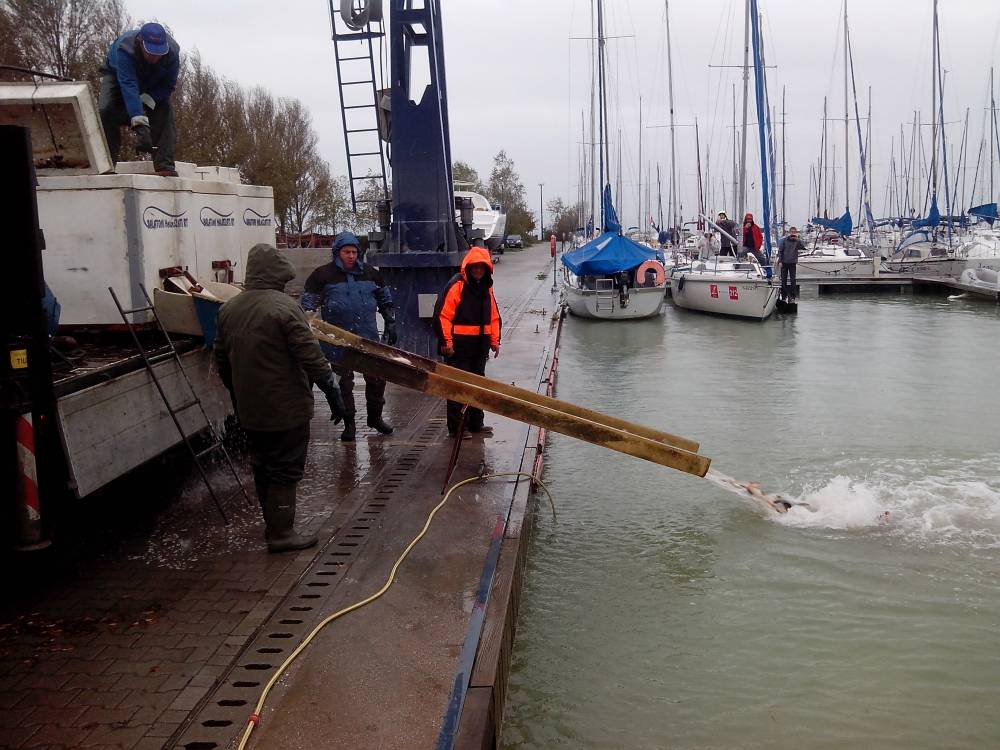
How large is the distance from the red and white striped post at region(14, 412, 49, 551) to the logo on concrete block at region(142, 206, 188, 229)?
8.00ft

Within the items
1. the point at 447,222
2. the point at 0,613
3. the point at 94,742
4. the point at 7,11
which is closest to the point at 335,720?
the point at 94,742

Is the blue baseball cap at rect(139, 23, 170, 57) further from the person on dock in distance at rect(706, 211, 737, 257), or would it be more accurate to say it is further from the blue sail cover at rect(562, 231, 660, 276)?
the person on dock in distance at rect(706, 211, 737, 257)

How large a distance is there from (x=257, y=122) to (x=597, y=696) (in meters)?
36.5

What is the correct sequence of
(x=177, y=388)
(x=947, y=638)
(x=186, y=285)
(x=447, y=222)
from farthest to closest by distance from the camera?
1. (x=447, y=222)
2. (x=186, y=285)
3. (x=177, y=388)
4. (x=947, y=638)

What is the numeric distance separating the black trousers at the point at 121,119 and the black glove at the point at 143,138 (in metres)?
0.07

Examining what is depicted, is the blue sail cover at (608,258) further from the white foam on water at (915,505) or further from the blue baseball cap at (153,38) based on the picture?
the blue baseball cap at (153,38)

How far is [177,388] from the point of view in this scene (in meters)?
6.02

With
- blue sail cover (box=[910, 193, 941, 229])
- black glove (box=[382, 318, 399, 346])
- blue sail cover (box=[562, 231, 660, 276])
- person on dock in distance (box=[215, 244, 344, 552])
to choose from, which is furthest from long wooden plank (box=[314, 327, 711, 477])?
blue sail cover (box=[910, 193, 941, 229])

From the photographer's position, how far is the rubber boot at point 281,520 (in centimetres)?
531

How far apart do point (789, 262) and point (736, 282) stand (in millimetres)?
1788

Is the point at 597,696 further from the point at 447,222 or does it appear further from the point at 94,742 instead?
the point at 447,222

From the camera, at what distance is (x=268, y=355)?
5086 millimetres

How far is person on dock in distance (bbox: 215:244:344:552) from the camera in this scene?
16.6 ft

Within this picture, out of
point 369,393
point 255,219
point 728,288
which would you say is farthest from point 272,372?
point 728,288
